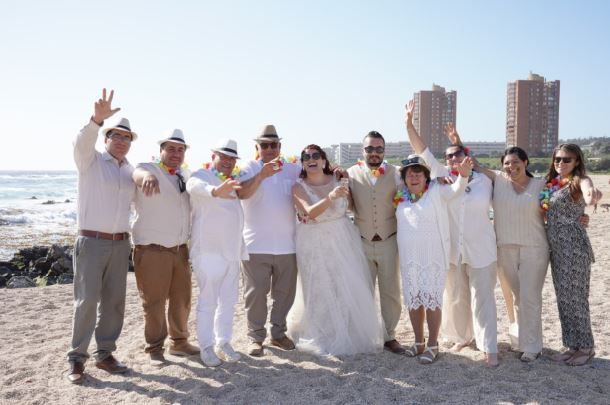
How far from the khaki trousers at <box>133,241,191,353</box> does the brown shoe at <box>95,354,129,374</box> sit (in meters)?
0.40

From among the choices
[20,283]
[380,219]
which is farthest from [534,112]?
[380,219]

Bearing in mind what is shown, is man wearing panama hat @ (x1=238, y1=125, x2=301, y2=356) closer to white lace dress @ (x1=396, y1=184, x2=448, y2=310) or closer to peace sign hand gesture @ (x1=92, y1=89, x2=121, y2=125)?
white lace dress @ (x1=396, y1=184, x2=448, y2=310)

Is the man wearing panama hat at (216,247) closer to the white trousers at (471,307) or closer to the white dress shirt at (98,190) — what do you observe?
the white dress shirt at (98,190)

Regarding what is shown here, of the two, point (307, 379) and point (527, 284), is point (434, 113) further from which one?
point (307, 379)

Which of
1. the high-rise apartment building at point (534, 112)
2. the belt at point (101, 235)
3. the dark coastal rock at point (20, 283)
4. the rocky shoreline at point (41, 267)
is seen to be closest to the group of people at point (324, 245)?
the belt at point (101, 235)

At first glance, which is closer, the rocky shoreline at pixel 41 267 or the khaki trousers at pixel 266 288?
the khaki trousers at pixel 266 288

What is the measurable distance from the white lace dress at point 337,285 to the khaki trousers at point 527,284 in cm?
157

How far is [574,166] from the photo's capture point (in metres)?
5.55

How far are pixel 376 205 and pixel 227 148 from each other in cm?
181

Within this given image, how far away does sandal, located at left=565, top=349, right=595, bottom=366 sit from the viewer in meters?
5.52

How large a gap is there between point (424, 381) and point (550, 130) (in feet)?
215

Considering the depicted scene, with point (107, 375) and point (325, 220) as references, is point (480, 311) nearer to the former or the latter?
point (325, 220)

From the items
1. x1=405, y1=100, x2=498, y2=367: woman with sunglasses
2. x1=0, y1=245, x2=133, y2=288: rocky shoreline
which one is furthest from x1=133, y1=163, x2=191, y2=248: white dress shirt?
x1=0, y1=245, x2=133, y2=288: rocky shoreline

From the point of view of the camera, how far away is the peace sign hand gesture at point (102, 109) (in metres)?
4.96
